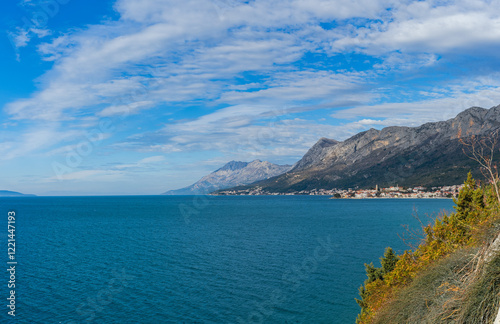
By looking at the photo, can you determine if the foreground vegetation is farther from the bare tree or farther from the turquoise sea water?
the turquoise sea water

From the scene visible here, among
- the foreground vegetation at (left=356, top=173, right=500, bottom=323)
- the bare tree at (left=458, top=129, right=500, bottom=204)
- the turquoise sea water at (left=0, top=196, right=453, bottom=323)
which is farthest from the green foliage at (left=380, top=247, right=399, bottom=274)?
the bare tree at (left=458, top=129, right=500, bottom=204)

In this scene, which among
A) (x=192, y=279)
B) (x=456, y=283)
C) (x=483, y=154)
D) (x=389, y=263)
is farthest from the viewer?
(x=192, y=279)

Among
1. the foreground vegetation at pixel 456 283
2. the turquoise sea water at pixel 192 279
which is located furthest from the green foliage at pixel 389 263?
the turquoise sea water at pixel 192 279

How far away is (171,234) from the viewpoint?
73375 mm

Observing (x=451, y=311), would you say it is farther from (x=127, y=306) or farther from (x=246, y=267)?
(x=246, y=267)

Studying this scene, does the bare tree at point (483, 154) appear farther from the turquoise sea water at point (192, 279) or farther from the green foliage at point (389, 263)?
the green foliage at point (389, 263)

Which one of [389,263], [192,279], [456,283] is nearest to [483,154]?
[456,283]

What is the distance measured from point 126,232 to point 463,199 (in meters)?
71.8

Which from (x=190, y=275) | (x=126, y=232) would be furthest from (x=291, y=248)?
(x=126, y=232)

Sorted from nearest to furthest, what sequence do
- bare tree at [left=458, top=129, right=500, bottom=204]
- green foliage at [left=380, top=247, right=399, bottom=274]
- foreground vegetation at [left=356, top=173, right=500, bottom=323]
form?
foreground vegetation at [left=356, top=173, right=500, bottom=323]
bare tree at [left=458, top=129, right=500, bottom=204]
green foliage at [left=380, top=247, right=399, bottom=274]

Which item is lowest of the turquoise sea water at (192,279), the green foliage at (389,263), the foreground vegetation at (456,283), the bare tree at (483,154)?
the turquoise sea water at (192,279)

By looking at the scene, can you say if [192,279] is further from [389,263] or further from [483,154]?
[483,154]

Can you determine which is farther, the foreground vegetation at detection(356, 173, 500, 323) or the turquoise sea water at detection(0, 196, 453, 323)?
the turquoise sea water at detection(0, 196, 453, 323)

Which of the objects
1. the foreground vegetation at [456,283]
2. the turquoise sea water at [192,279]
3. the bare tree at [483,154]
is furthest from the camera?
the turquoise sea water at [192,279]
